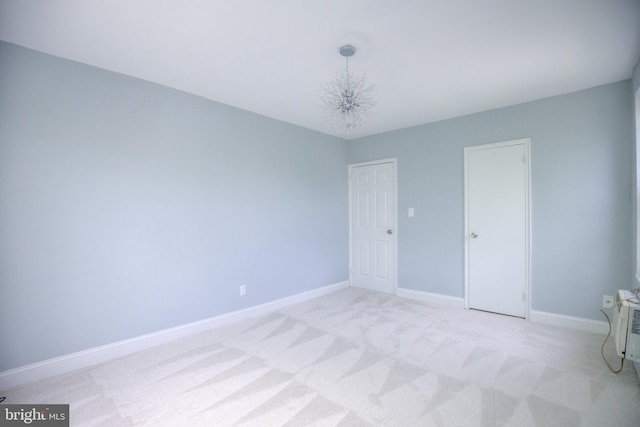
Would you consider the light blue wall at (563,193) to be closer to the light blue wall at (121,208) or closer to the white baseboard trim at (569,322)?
the white baseboard trim at (569,322)

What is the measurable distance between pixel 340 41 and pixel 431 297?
3.37m

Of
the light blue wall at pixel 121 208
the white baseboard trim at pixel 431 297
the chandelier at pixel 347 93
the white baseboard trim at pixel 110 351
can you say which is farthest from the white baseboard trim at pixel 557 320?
the chandelier at pixel 347 93

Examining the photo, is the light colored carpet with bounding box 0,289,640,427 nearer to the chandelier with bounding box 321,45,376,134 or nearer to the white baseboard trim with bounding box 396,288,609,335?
the white baseboard trim with bounding box 396,288,609,335

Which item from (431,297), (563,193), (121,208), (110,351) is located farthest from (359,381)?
(563,193)

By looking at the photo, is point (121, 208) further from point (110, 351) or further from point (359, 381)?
point (359, 381)

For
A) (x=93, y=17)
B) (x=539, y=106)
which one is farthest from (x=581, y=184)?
(x=93, y=17)

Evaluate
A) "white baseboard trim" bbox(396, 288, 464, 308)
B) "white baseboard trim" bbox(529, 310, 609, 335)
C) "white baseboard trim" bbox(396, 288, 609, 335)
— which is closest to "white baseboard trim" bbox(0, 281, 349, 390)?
"white baseboard trim" bbox(396, 288, 464, 308)

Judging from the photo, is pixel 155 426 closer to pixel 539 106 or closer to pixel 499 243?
pixel 499 243

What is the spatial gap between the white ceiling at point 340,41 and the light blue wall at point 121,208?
31 centimetres

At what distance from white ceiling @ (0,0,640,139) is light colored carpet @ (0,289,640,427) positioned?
2445 millimetres

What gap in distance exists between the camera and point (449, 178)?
3.90 m

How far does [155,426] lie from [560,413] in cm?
242

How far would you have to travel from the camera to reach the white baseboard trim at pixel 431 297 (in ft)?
12.5

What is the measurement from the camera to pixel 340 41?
83.2 inches
